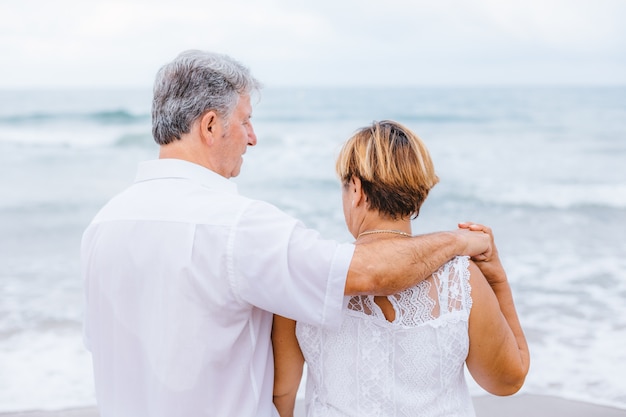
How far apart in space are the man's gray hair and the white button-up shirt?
0.11 metres

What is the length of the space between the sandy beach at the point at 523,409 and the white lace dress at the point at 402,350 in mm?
1950

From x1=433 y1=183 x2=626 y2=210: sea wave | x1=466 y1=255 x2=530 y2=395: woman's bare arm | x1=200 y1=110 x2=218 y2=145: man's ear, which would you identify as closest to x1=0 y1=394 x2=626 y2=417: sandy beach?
x1=466 y1=255 x2=530 y2=395: woman's bare arm

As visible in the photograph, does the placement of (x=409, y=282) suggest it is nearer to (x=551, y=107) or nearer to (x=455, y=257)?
(x=455, y=257)

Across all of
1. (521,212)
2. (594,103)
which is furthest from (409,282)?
(594,103)

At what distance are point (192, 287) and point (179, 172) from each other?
31 centimetres

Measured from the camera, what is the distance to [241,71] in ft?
6.05

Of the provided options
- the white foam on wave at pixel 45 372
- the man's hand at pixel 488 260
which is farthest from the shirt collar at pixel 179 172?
the white foam on wave at pixel 45 372

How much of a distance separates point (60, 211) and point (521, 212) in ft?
25.0

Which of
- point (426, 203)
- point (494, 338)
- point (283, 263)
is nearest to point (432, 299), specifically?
point (494, 338)

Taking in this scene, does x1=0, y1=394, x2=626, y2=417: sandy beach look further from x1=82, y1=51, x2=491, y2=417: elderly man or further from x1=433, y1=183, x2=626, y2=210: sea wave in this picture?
x1=433, y1=183, x2=626, y2=210: sea wave

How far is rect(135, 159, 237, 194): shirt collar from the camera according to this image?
1.76 m

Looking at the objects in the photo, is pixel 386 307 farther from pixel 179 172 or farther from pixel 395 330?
pixel 179 172

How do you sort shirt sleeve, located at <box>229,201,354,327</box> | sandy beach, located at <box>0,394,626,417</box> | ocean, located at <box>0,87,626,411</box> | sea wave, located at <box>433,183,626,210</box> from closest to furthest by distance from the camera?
1. shirt sleeve, located at <box>229,201,354,327</box>
2. sandy beach, located at <box>0,394,626,417</box>
3. ocean, located at <box>0,87,626,411</box>
4. sea wave, located at <box>433,183,626,210</box>

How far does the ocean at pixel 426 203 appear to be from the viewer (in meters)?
5.02
